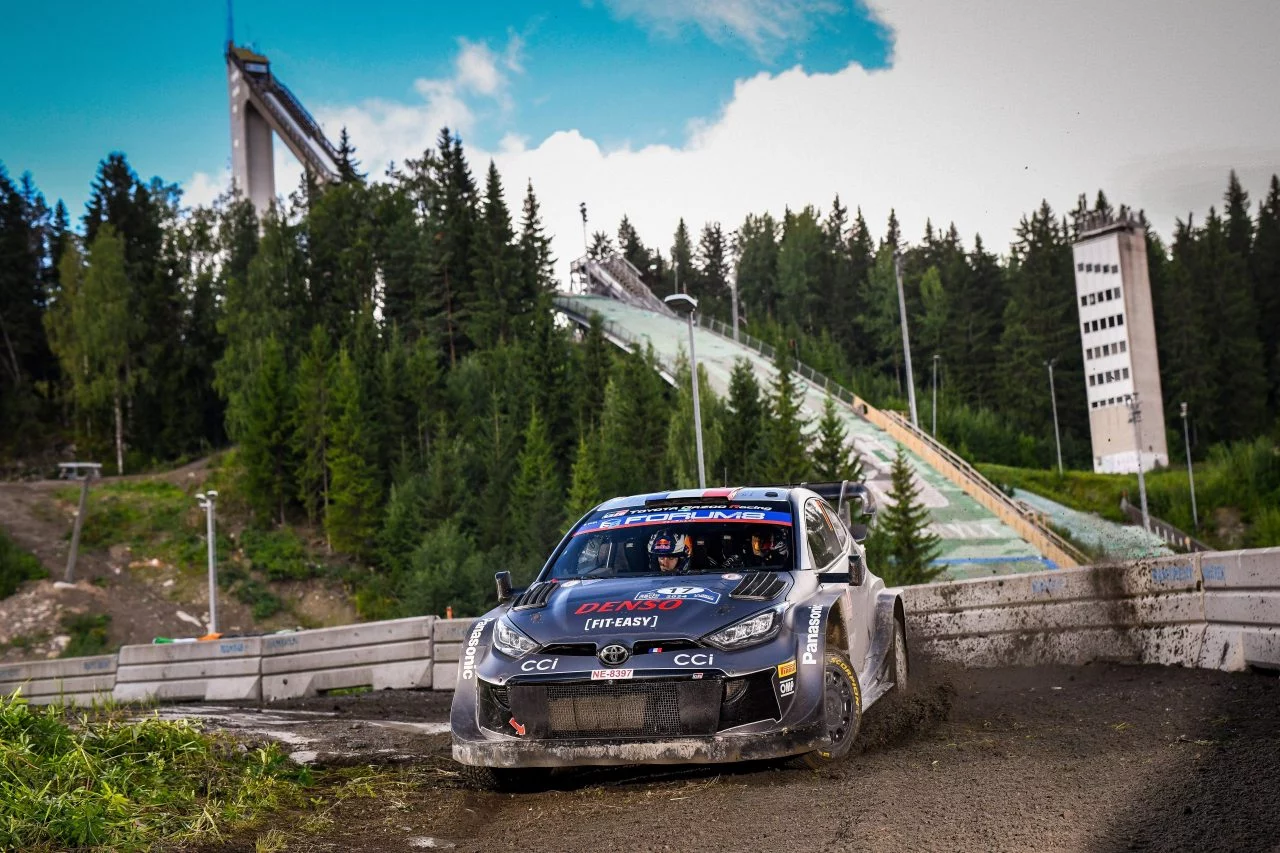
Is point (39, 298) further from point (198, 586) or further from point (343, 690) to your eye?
point (343, 690)

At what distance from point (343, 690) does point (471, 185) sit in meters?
89.9

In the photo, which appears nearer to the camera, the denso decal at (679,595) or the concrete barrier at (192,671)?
the denso decal at (679,595)

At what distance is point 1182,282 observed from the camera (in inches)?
4109

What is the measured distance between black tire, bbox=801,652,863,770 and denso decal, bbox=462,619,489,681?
204 cm

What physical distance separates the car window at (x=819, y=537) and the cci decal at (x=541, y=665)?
214 cm

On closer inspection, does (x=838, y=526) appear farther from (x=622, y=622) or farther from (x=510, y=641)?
(x=510, y=641)

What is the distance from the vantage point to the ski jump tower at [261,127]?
96.5 metres

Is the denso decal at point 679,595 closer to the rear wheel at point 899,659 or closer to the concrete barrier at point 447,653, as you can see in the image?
the rear wheel at point 899,659

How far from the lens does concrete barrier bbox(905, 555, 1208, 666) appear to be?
39.3 feet

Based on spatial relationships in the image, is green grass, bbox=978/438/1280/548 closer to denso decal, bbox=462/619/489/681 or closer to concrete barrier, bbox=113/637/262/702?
concrete barrier, bbox=113/637/262/702

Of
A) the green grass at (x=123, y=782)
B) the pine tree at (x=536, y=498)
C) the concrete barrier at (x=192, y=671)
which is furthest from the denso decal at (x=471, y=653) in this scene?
the pine tree at (x=536, y=498)

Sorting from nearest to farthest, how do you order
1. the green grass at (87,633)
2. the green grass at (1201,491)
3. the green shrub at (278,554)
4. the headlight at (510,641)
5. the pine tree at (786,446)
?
the headlight at (510,641) → the green grass at (87,633) → the pine tree at (786,446) → the green shrub at (278,554) → the green grass at (1201,491)

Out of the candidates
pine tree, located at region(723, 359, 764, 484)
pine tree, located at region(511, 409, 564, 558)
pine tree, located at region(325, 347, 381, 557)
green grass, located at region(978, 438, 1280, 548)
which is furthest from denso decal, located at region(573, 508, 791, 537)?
green grass, located at region(978, 438, 1280, 548)

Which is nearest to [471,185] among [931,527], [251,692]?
[931,527]
